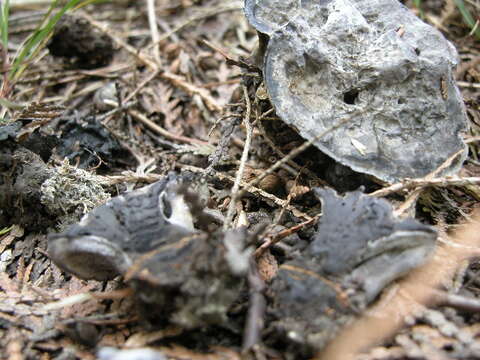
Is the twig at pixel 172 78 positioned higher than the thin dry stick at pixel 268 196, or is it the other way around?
the twig at pixel 172 78

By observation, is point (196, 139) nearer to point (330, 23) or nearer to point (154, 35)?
point (330, 23)

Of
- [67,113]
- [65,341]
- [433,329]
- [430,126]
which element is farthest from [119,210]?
[67,113]

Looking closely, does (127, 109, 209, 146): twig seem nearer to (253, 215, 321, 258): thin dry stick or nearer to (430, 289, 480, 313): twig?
(253, 215, 321, 258): thin dry stick

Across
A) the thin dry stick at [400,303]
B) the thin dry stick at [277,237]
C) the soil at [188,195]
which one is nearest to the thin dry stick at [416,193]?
the soil at [188,195]

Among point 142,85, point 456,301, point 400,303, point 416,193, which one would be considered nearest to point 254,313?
point 400,303

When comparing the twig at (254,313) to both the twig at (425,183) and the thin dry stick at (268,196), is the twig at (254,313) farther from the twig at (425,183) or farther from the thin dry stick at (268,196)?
the twig at (425,183)

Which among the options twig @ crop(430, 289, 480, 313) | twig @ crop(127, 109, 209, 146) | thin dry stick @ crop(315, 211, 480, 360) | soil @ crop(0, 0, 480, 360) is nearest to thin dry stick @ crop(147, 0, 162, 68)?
soil @ crop(0, 0, 480, 360)
